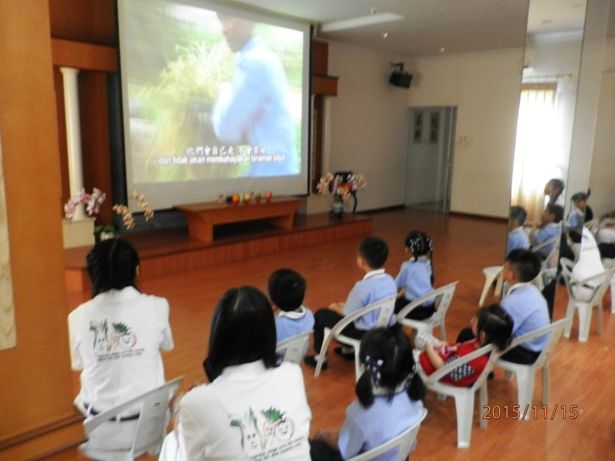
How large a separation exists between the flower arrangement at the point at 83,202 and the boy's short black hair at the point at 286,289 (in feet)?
9.94

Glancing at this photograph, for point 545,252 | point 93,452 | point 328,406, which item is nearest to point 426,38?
point 545,252

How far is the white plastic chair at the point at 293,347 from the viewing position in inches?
83.4

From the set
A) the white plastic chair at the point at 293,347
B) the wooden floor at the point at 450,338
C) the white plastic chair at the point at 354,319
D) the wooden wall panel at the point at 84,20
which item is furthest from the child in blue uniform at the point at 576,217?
the wooden wall panel at the point at 84,20

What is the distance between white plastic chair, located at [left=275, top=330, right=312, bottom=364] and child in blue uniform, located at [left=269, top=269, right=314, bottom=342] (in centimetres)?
12

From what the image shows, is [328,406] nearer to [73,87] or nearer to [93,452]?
[93,452]

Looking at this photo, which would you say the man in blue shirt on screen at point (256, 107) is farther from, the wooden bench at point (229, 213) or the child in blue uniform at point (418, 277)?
the child in blue uniform at point (418, 277)

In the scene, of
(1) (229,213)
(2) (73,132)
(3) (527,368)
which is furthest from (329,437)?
(2) (73,132)

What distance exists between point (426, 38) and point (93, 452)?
738 cm

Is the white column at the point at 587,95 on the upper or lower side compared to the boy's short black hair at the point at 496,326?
upper

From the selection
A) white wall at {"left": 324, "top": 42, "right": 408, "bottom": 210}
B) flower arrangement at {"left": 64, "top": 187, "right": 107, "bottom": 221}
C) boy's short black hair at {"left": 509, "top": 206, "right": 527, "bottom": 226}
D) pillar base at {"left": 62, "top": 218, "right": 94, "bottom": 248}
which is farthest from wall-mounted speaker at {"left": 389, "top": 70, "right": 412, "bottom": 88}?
pillar base at {"left": 62, "top": 218, "right": 94, "bottom": 248}

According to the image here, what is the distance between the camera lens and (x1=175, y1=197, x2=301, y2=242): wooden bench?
5570 millimetres

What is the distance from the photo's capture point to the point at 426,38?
7.60 metres

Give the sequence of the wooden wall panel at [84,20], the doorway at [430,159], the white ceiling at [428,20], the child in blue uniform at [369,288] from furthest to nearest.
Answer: the doorway at [430,159] < the white ceiling at [428,20] < the wooden wall panel at [84,20] < the child in blue uniform at [369,288]
